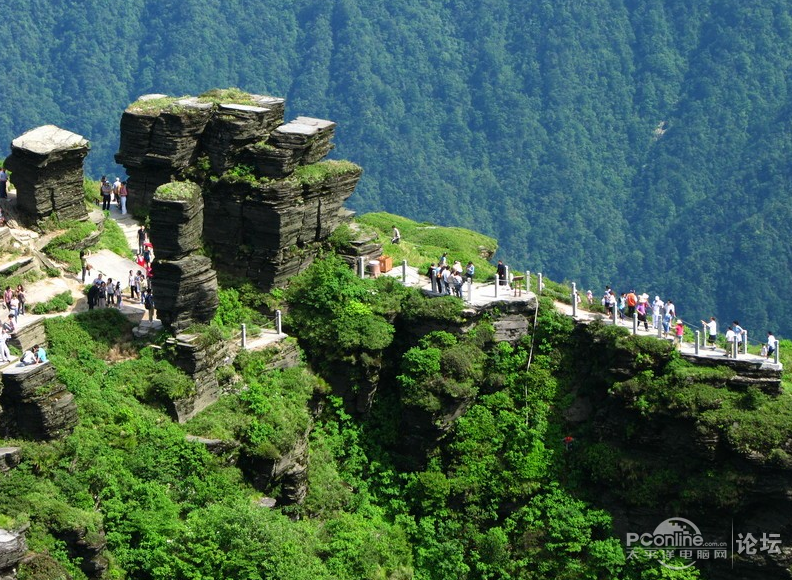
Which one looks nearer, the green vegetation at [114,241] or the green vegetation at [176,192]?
the green vegetation at [176,192]

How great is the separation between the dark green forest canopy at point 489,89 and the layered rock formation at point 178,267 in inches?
2990

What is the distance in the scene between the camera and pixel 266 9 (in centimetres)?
15312

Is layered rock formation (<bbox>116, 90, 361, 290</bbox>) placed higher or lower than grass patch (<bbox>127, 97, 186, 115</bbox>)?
lower

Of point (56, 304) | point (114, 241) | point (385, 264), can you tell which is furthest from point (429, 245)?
point (56, 304)

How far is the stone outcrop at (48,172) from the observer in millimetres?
71438

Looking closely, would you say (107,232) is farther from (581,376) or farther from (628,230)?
(628,230)

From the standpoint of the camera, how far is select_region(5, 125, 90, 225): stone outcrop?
71438mm

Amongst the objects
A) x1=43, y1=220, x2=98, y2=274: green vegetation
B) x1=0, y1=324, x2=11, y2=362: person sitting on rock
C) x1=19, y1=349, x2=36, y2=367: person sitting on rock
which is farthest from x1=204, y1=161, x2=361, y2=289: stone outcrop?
x1=19, y1=349, x2=36, y2=367: person sitting on rock

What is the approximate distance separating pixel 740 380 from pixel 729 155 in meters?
78.9

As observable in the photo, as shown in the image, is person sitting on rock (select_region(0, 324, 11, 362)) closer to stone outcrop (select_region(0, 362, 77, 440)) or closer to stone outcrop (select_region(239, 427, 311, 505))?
stone outcrop (select_region(0, 362, 77, 440))

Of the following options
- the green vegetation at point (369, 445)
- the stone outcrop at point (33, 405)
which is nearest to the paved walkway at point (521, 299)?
the green vegetation at point (369, 445)

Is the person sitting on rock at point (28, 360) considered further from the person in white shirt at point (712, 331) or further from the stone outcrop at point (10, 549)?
the person in white shirt at point (712, 331)

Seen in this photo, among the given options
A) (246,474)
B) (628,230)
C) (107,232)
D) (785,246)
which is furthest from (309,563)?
(628,230)

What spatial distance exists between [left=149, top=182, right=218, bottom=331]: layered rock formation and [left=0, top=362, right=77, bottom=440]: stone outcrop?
721cm
